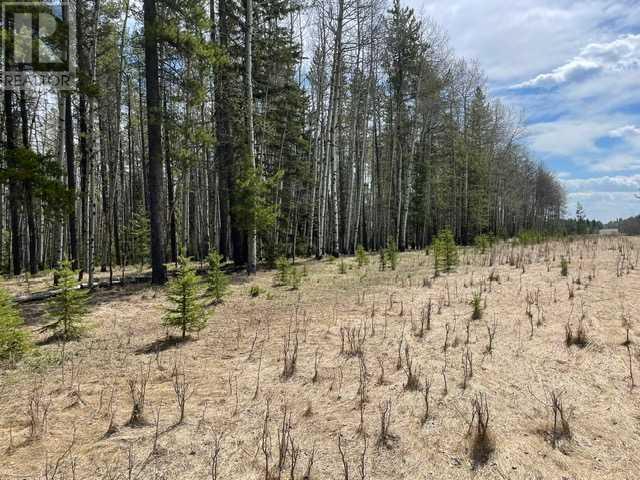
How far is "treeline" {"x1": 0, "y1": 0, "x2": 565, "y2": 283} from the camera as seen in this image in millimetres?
10117

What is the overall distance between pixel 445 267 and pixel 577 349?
6.58m

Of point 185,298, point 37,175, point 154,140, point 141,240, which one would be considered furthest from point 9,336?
point 141,240

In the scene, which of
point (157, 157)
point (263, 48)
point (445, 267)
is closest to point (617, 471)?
point (445, 267)

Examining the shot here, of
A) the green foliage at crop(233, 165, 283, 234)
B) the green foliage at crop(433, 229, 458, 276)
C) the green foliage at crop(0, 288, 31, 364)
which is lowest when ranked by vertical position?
the green foliage at crop(0, 288, 31, 364)

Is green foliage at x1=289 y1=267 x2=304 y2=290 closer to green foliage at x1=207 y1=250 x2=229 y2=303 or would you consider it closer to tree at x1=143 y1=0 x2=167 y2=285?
green foliage at x1=207 y1=250 x2=229 y2=303

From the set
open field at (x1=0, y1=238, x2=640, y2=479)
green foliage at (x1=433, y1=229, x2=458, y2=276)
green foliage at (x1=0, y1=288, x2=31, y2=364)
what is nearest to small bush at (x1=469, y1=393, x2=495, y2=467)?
open field at (x1=0, y1=238, x2=640, y2=479)

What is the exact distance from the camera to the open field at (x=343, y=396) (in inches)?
110

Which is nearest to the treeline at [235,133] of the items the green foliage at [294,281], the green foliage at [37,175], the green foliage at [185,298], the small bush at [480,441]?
the green foliage at [37,175]

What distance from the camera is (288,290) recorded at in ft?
31.3

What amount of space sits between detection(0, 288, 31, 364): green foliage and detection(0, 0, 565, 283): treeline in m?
3.98

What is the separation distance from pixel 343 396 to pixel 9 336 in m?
4.52

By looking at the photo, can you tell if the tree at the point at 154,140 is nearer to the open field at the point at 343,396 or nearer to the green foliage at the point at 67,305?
the open field at the point at 343,396

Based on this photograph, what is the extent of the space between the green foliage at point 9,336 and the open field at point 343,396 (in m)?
0.26

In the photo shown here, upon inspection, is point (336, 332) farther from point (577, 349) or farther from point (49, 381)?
point (49, 381)
